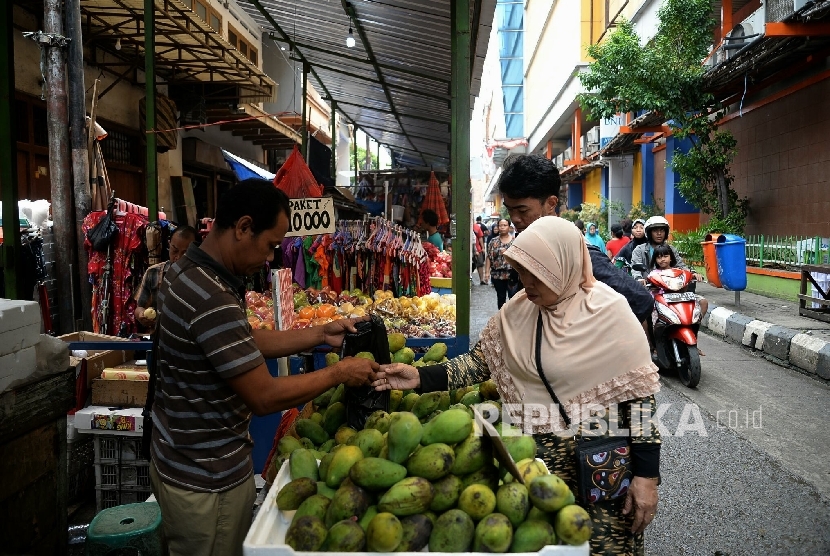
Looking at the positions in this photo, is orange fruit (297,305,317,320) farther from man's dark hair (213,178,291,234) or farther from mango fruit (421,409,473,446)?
mango fruit (421,409,473,446)

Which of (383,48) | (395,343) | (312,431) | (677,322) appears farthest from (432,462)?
(383,48)

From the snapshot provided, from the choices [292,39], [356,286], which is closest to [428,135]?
[292,39]

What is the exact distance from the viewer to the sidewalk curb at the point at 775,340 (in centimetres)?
719

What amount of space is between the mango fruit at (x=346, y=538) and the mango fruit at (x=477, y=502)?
0.30m

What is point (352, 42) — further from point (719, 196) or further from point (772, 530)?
point (719, 196)

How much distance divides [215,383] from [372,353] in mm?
885

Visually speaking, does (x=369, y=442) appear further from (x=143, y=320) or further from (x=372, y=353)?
(x=143, y=320)

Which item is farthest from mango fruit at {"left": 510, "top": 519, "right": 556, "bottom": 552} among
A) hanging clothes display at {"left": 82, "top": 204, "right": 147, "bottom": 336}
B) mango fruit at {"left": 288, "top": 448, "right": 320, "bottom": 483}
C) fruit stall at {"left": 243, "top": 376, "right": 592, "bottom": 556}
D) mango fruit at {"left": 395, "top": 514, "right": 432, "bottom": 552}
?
hanging clothes display at {"left": 82, "top": 204, "right": 147, "bottom": 336}

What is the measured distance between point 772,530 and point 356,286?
14.0 ft

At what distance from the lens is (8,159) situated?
4.48 meters

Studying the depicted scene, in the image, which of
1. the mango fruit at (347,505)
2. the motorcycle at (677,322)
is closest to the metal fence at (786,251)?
the motorcycle at (677,322)

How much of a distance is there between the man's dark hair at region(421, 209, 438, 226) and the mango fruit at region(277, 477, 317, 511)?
10.0 metres

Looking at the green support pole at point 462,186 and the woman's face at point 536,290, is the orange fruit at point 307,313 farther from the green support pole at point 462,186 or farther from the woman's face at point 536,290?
the woman's face at point 536,290

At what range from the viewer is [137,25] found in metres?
8.09
